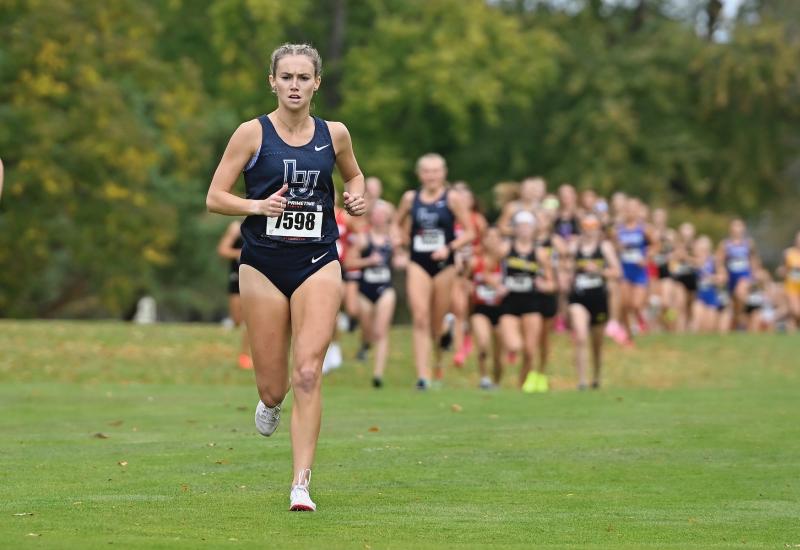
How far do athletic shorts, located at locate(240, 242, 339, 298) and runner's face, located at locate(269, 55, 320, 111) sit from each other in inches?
31.0

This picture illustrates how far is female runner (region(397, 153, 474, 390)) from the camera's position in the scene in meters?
18.9

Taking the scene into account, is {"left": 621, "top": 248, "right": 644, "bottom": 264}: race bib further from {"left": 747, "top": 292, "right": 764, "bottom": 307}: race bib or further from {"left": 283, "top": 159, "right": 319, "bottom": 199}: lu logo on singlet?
{"left": 283, "top": 159, "right": 319, "bottom": 199}: lu logo on singlet

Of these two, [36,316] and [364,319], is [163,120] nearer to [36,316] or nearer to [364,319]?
[36,316]

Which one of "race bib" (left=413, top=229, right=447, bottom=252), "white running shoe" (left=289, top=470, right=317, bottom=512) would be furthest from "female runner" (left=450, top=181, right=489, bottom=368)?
"white running shoe" (left=289, top=470, right=317, bottom=512)

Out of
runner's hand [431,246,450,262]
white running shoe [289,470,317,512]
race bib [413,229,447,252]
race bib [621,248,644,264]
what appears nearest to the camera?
white running shoe [289,470,317,512]

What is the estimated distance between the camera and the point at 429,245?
1892 centimetres

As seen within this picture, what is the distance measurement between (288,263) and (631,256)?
20.0m

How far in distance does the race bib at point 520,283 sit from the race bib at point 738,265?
15.0 meters

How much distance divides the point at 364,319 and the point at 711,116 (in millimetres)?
32434

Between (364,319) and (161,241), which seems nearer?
(364,319)

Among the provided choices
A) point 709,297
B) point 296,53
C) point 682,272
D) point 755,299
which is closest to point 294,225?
point 296,53


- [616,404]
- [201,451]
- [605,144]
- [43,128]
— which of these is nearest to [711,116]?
[605,144]

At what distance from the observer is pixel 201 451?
1220 centimetres

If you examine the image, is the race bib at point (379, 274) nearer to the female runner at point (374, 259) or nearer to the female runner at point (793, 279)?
the female runner at point (374, 259)
